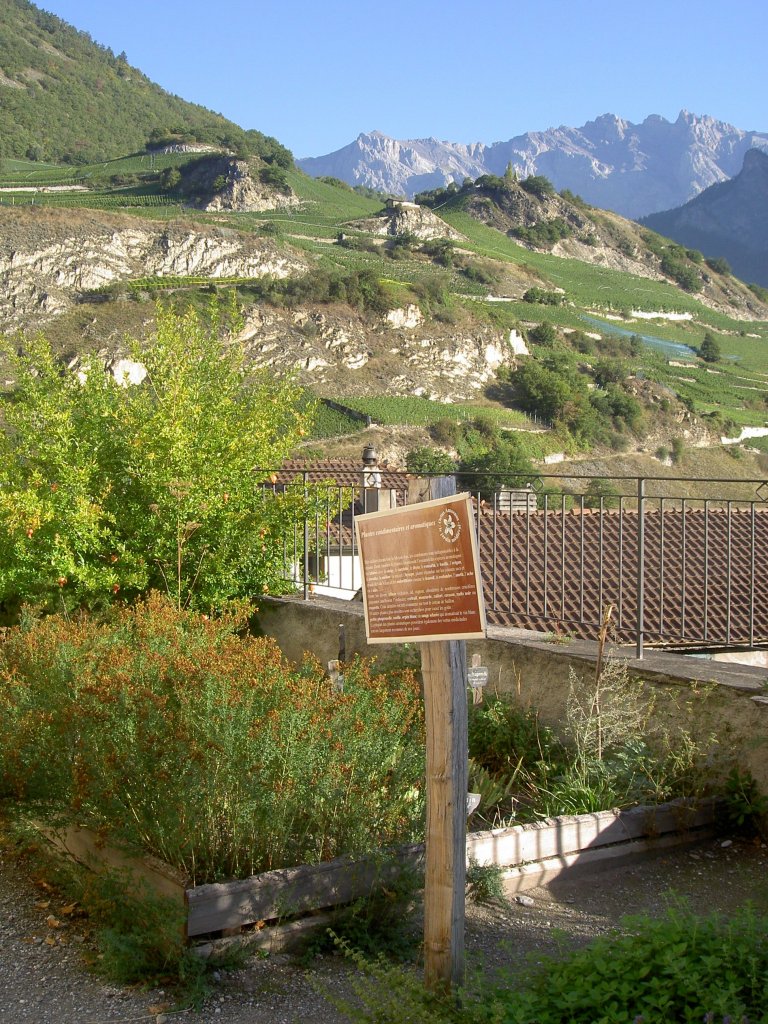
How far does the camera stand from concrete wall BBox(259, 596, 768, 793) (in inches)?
186

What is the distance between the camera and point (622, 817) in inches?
180

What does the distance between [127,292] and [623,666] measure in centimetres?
8969

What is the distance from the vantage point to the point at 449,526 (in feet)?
9.84

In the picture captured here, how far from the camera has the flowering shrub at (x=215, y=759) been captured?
358cm

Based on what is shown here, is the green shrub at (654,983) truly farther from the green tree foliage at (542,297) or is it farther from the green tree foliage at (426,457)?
the green tree foliage at (542,297)

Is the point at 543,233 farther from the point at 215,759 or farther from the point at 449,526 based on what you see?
the point at 449,526

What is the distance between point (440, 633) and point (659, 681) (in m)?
2.49

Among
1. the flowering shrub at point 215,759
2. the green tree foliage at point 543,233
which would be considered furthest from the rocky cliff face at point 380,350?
the flowering shrub at point 215,759

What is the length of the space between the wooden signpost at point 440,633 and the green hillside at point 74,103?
5798 inches

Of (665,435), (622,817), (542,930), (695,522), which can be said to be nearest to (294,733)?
(542,930)

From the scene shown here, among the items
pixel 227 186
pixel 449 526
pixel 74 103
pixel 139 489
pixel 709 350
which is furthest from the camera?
pixel 74 103

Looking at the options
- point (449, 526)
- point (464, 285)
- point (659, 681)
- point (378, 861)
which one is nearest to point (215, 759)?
point (378, 861)

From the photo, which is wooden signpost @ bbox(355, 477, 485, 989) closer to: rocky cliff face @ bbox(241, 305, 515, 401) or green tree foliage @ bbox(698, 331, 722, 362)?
rocky cliff face @ bbox(241, 305, 515, 401)

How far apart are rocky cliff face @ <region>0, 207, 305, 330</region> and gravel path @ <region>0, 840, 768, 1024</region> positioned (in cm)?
8793
